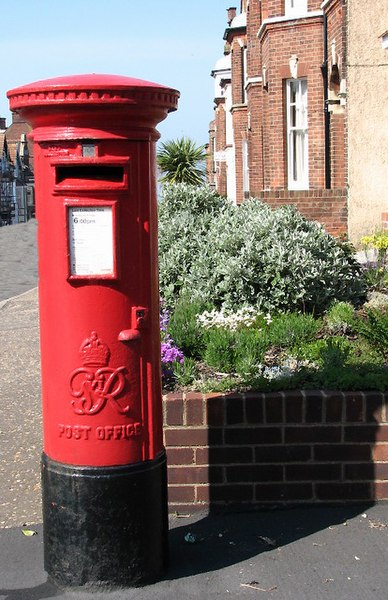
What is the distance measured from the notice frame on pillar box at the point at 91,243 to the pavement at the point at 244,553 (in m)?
1.40

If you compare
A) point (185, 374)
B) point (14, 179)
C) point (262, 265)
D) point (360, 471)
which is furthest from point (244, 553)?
point (14, 179)

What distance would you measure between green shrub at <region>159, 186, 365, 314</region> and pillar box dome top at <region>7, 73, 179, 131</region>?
318cm

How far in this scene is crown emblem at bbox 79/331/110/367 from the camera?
147 inches

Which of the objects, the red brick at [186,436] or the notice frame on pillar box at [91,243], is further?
the red brick at [186,436]

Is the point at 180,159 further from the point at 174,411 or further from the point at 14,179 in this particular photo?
the point at 14,179

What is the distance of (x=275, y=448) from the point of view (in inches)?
187

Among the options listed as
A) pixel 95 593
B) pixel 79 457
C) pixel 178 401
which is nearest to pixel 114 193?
pixel 79 457

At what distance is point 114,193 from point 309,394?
1.69 meters

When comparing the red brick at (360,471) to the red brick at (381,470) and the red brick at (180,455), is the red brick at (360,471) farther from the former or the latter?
the red brick at (180,455)

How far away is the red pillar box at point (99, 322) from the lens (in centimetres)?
365

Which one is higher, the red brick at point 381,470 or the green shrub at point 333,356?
the green shrub at point 333,356

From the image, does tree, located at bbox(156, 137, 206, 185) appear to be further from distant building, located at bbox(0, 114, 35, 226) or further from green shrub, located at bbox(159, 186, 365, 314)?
distant building, located at bbox(0, 114, 35, 226)

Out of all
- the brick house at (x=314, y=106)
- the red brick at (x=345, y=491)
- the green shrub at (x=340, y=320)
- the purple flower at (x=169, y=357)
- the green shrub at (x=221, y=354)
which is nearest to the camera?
the red brick at (x=345, y=491)

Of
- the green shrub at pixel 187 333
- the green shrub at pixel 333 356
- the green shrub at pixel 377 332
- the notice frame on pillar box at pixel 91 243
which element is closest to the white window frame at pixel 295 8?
the green shrub at pixel 187 333
